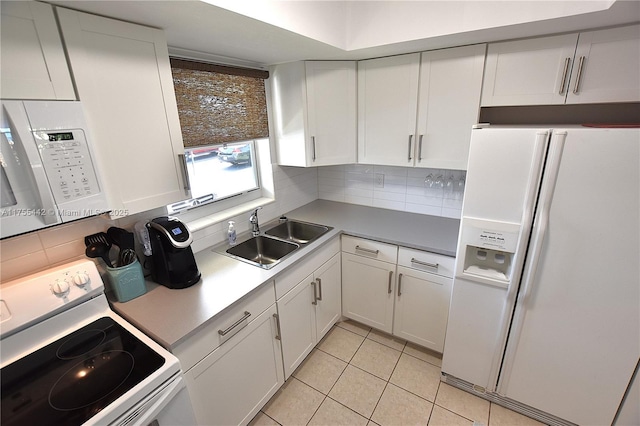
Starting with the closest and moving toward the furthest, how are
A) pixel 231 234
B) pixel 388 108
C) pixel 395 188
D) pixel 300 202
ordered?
1. pixel 231 234
2. pixel 388 108
3. pixel 395 188
4. pixel 300 202

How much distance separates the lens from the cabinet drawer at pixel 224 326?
120 cm

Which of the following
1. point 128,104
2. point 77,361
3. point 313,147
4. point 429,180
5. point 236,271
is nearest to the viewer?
point 77,361

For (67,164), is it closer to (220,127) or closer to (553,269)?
(220,127)

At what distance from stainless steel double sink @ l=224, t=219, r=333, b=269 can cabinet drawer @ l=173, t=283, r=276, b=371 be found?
0.30m

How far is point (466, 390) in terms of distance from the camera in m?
1.85

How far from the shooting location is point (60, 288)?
3.67 feet

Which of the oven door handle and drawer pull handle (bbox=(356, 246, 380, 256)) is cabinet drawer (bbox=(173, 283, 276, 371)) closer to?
the oven door handle

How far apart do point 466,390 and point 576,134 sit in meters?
1.59

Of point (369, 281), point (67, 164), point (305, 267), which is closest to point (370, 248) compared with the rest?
point (369, 281)

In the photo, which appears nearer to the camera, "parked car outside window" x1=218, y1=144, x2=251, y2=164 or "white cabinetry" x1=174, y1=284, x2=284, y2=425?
"white cabinetry" x1=174, y1=284, x2=284, y2=425

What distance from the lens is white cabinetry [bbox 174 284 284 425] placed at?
1.26 meters

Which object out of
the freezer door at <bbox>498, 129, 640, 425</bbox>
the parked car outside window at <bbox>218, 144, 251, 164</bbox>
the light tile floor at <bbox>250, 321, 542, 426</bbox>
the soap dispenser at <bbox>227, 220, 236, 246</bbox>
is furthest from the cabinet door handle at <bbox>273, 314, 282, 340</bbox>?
the freezer door at <bbox>498, 129, 640, 425</bbox>

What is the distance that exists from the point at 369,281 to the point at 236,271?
101 centimetres

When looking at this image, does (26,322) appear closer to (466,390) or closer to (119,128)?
(119,128)
